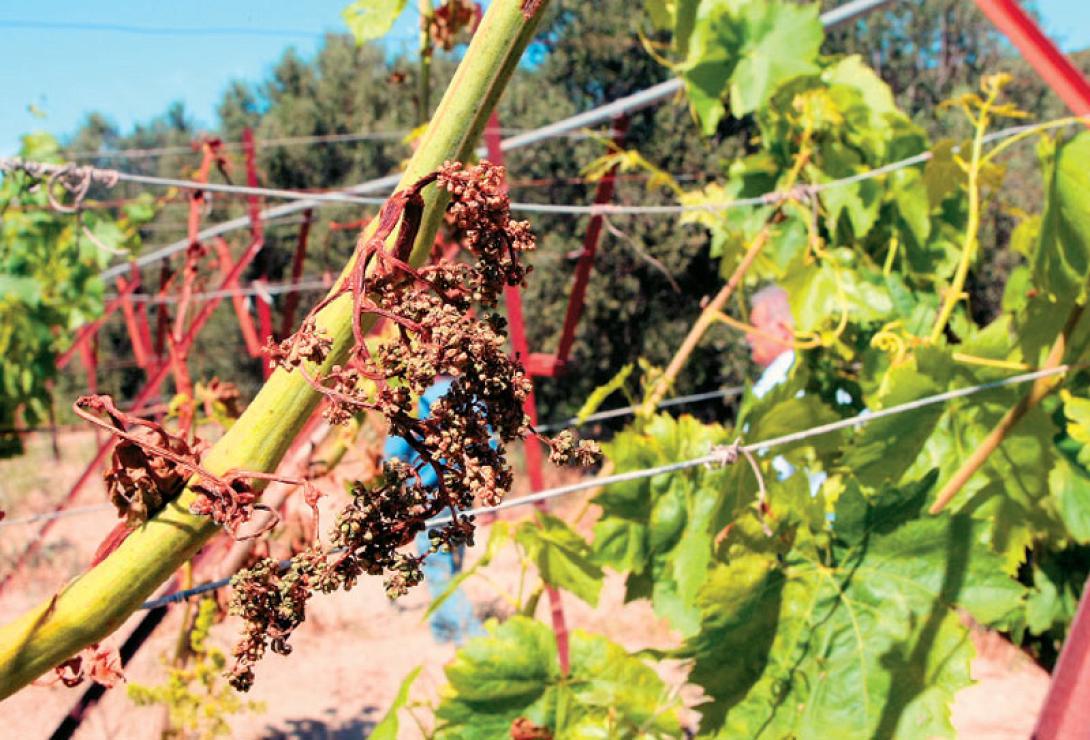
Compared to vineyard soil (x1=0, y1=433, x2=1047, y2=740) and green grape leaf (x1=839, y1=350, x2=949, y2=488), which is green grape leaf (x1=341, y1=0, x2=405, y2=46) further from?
green grape leaf (x1=839, y1=350, x2=949, y2=488)

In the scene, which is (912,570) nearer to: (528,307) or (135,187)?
(528,307)

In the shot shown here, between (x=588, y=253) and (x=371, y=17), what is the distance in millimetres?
922

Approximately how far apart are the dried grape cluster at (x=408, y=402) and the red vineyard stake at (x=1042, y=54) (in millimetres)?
925

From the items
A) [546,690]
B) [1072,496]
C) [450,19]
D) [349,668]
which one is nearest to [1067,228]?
[1072,496]

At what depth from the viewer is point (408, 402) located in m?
0.41

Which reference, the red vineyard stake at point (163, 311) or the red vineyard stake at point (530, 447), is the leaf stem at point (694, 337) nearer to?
the red vineyard stake at point (530, 447)

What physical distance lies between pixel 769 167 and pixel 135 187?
14.9 metres

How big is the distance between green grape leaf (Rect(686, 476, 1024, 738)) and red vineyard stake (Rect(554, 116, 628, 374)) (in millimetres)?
1189

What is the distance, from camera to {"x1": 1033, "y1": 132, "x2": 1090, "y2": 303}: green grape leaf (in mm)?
1232

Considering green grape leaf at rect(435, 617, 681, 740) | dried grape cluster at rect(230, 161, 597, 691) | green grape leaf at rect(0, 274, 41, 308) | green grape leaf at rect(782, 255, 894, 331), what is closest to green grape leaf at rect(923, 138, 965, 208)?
green grape leaf at rect(782, 255, 894, 331)

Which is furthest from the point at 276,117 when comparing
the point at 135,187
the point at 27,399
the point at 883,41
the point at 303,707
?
the point at 303,707

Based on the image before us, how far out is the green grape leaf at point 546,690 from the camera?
53.5 inches

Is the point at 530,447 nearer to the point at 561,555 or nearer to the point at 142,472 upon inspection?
the point at 561,555

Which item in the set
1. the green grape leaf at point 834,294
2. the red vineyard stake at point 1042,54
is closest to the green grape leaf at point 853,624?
the red vineyard stake at point 1042,54
